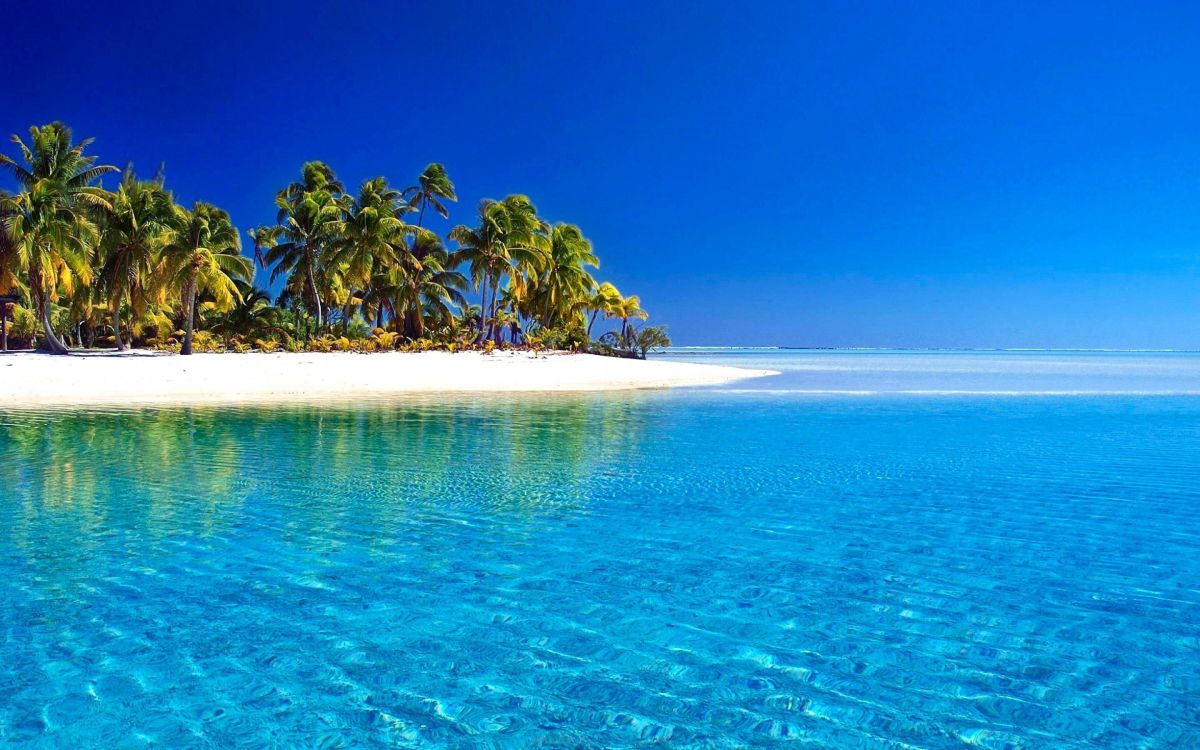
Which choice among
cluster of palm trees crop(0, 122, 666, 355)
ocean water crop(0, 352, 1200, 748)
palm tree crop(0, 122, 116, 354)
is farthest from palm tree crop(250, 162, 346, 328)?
ocean water crop(0, 352, 1200, 748)

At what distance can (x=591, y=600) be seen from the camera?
6223mm

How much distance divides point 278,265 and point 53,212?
12.6m

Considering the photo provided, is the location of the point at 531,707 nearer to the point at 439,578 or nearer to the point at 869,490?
the point at 439,578

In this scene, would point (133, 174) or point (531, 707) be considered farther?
point (133, 174)

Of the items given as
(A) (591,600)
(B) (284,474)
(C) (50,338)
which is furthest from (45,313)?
(A) (591,600)

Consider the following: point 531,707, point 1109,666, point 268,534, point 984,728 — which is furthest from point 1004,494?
point 268,534

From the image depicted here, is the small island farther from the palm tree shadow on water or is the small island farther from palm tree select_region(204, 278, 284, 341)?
the palm tree shadow on water

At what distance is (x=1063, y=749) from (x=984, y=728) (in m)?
0.37

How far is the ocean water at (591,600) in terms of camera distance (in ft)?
14.0

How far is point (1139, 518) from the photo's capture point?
9.20 m

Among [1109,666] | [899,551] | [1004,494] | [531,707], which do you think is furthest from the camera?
[1004,494]

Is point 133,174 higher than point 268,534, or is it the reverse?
point 133,174

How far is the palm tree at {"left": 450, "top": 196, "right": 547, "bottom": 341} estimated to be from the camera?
46719mm

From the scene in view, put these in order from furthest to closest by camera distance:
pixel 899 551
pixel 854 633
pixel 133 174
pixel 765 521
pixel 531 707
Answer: pixel 133 174 < pixel 765 521 < pixel 899 551 < pixel 854 633 < pixel 531 707
